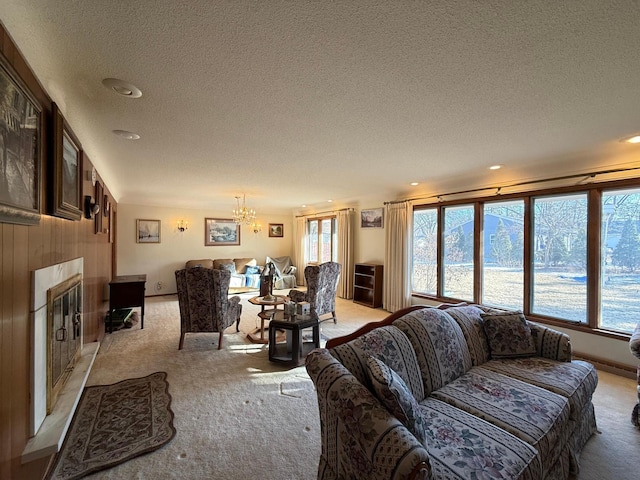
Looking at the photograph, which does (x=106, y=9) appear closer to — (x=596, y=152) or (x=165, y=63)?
(x=165, y=63)

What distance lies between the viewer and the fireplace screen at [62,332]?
1.63 meters

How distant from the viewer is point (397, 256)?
5430mm

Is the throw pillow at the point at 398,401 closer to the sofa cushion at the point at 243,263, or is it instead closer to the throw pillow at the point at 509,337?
the throw pillow at the point at 509,337

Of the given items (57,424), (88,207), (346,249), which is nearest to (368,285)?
(346,249)

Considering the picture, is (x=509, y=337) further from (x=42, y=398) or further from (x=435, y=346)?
(x=42, y=398)

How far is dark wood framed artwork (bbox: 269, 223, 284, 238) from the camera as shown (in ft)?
29.0

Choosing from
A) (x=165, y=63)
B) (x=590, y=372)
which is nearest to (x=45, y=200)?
(x=165, y=63)

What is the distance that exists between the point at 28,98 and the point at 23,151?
254mm

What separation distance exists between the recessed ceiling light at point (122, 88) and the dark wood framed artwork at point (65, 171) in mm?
317

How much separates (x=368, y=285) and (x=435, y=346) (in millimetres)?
4334

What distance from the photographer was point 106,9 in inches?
46.3

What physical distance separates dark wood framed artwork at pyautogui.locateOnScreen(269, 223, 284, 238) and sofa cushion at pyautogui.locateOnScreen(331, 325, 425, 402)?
23.9ft

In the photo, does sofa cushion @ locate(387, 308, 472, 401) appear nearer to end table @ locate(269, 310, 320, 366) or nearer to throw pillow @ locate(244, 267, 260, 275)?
end table @ locate(269, 310, 320, 366)

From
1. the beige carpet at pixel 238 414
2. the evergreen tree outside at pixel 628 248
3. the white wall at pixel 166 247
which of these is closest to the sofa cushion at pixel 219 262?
the white wall at pixel 166 247
